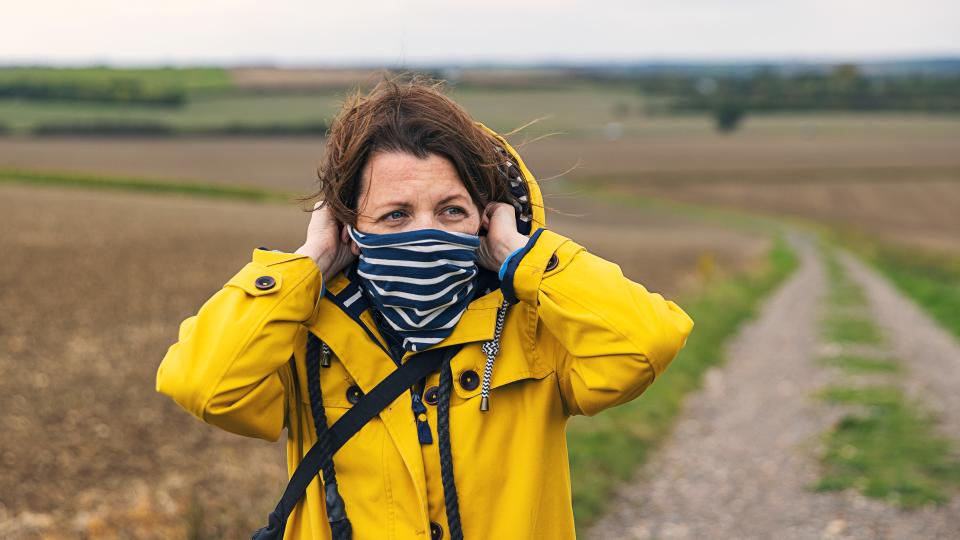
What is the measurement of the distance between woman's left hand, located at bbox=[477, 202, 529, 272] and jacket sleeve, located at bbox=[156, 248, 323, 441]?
439 millimetres

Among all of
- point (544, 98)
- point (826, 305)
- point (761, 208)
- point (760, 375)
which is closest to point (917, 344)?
point (760, 375)

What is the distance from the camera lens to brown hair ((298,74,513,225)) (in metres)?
2.38

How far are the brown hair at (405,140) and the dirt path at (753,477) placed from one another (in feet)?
13.5

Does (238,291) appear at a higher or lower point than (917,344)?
higher

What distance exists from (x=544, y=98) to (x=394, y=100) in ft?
248

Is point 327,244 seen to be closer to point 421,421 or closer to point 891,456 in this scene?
point 421,421

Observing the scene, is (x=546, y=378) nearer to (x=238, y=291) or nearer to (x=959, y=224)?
(x=238, y=291)

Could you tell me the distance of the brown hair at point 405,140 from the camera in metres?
2.38

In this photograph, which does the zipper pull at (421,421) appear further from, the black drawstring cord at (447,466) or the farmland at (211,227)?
the farmland at (211,227)

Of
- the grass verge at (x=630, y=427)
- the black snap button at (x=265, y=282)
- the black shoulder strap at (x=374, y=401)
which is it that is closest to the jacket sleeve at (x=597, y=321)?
the black shoulder strap at (x=374, y=401)

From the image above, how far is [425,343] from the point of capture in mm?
2309

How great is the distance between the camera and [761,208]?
58562mm

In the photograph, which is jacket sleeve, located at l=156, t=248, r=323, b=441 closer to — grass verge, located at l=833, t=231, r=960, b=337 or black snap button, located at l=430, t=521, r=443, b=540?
black snap button, located at l=430, t=521, r=443, b=540

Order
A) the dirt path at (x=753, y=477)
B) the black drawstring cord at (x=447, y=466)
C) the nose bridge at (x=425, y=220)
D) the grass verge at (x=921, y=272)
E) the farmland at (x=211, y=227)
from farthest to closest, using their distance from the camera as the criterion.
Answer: the grass verge at (x=921, y=272) < the farmland at (x=211, y=227) < the dirt path at (x=753, y=477) < the nose bridge at (x=425, y=220) < the black drawstring cord at (x=447, y=466)
